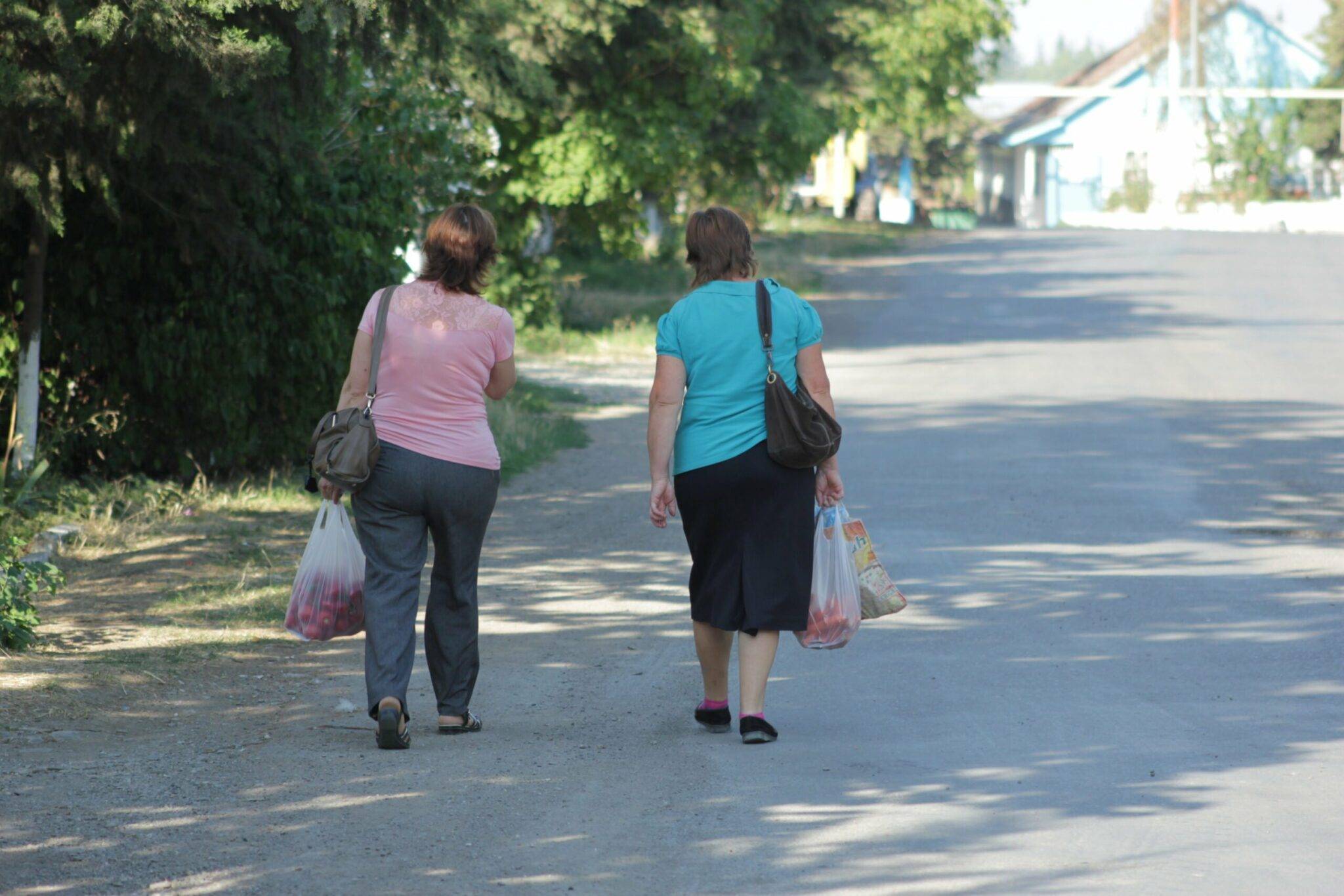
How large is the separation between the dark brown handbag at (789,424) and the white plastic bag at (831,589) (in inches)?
12.5

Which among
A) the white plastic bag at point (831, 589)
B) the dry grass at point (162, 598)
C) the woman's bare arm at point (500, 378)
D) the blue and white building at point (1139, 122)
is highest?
the blue and white building at point (1139, 122)

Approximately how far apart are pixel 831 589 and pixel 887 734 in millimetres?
526

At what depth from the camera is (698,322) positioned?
5.44 metres

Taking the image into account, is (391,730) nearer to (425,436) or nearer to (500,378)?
(425,436)

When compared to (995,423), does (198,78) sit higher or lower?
higher

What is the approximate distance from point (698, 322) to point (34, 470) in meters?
5.57

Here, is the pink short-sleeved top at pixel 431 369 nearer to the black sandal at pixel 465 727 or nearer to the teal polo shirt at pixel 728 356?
the teal polo shirt at pixel 728 356

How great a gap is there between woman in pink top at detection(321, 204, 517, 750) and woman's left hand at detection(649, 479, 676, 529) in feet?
1.74

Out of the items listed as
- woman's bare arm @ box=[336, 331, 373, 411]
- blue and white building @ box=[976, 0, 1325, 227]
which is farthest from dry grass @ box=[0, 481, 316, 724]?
blue and white building @ box=[976, 0, 1325, 227]

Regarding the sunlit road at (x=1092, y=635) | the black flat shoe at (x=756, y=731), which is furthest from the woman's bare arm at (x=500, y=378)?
the sunlit road at (x=1092, y=635)

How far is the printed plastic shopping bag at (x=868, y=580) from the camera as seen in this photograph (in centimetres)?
565

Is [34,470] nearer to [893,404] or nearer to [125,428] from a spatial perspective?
[125,428]

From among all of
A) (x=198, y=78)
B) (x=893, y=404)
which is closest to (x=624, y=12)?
(x=893, y=404)

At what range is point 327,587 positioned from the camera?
18.5ft
